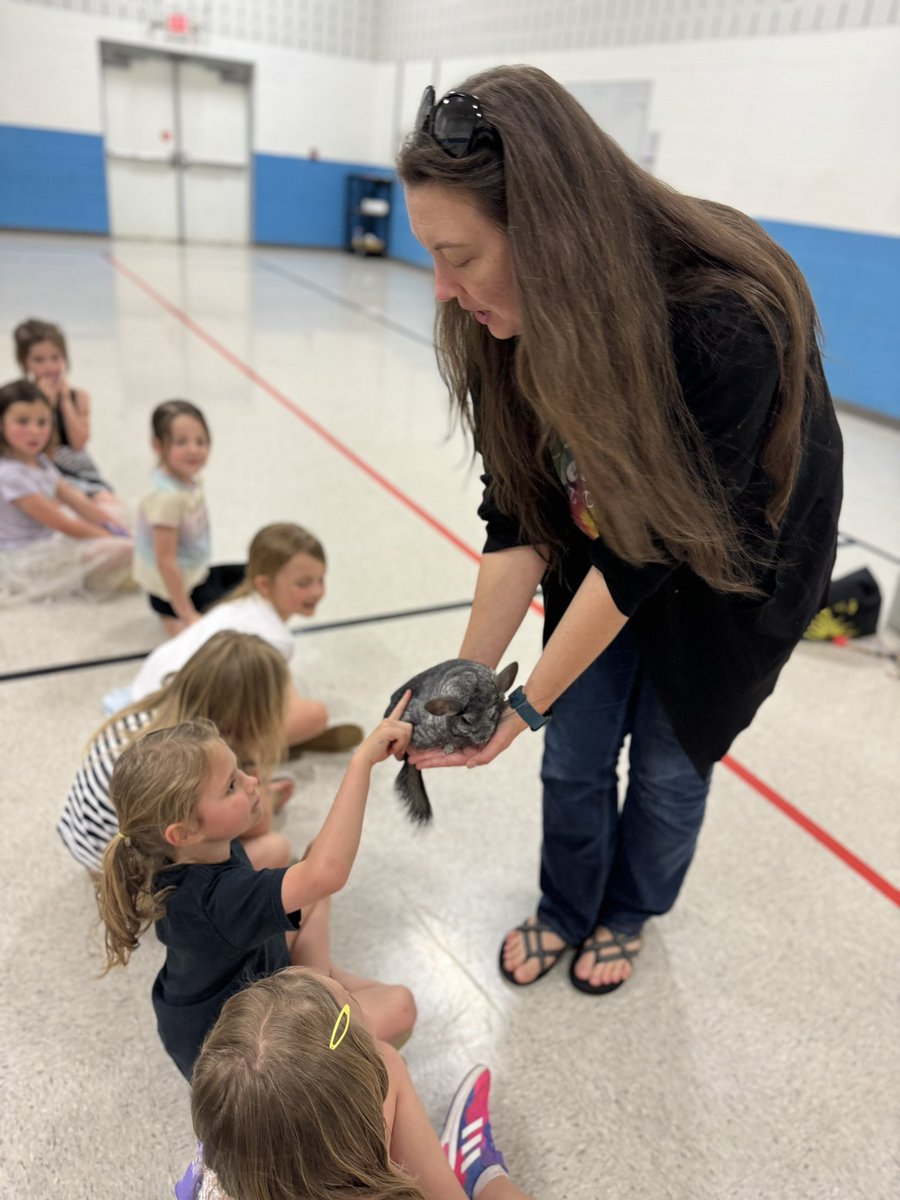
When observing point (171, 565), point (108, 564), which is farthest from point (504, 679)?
point (108, 564)

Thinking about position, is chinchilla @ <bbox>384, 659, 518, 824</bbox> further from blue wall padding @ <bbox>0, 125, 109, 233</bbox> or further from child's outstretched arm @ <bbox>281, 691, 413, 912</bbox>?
blue wall padding @ <bbox>0, 125, 109, 233</bbox>

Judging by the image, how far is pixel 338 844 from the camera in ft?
3.53

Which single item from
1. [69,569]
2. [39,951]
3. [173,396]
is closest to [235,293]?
[173,396]

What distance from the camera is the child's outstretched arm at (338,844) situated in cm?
107

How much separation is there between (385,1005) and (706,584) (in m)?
0.86

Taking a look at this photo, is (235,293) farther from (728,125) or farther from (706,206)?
(706,206)

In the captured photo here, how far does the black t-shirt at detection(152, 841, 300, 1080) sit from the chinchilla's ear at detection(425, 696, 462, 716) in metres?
0.30

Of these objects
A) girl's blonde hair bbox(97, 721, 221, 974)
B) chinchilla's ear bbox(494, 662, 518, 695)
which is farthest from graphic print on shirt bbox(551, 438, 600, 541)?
girl's blonde hair bbox(97, 721, 221, 974)

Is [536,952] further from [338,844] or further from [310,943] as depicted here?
[338,844]

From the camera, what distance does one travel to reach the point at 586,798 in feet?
4.75

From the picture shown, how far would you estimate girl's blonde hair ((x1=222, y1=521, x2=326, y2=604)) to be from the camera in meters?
1.99

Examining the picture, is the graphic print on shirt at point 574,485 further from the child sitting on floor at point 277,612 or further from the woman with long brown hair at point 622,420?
the child sitting on floor at point 277,612

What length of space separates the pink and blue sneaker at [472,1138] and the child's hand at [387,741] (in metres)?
0.57

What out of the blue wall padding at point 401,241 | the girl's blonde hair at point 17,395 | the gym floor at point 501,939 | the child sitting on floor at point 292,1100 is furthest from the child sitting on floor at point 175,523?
the blue wall padding at point 401,241
